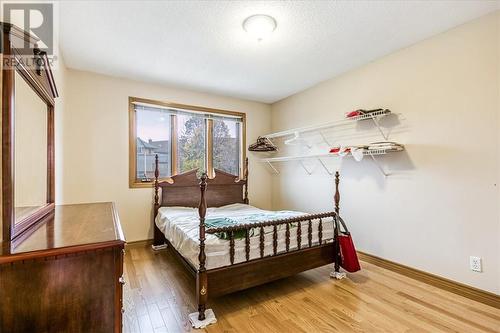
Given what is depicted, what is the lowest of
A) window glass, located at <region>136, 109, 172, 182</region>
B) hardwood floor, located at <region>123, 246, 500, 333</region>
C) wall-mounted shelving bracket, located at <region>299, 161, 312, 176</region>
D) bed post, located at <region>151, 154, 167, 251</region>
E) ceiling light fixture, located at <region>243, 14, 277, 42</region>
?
hardwood floor, located at <region>123, 246, 500, 333</region>

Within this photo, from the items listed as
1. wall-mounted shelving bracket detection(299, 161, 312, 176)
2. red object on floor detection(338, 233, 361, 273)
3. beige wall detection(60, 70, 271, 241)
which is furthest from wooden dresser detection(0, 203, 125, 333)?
wall-mounted shelving bracket detection(299, 161, 312, 176)

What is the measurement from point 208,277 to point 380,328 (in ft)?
4.36

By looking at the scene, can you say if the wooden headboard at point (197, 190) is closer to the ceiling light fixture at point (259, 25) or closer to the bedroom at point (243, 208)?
the bedroom at point (243, 208)

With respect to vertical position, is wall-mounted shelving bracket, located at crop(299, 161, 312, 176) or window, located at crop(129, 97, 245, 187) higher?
window, located at crop(129, 97, 245, 187)

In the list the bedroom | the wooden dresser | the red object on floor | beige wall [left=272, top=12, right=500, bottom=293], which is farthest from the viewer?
the red object on floor

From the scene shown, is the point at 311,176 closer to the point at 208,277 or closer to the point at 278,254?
the point at 278,254

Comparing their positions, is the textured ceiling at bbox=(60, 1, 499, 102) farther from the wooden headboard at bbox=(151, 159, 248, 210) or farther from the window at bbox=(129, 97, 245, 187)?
the wooden headboard at bbox=(151, 159, 248, 210)

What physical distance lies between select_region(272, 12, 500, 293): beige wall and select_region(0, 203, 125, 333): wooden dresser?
→ 2820 mm

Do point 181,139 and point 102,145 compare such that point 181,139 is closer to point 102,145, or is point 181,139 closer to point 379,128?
point 102,145

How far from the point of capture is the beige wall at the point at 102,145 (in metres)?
3.26

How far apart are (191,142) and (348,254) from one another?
9.53 feet

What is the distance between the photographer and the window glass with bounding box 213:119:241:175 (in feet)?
14.4

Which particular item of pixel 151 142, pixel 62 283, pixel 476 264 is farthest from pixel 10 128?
pixel 476 264

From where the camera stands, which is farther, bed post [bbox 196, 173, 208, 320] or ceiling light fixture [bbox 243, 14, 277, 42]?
ceiling light fixture [bbox 243, 14, 277, 42]
